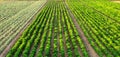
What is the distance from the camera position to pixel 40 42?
20.0m

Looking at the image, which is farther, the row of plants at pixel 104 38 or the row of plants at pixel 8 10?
the row of plants at pixel 8 10

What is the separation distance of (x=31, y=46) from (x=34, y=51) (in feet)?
5.74

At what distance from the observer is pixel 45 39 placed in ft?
68.3

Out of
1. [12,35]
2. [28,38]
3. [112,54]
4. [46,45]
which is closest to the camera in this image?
[112,54]

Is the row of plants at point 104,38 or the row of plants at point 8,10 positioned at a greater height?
the row of plants at point 104,38

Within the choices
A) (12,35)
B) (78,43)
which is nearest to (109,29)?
(78,43)

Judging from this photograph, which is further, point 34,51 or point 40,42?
point 40,42

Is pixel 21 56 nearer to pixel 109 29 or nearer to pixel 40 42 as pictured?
pixel 40 42

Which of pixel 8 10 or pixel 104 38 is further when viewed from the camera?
pixel 8 10

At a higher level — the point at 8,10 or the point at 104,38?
the point at 104,38

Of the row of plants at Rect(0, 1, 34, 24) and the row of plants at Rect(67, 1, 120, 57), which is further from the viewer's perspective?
the row of plants at Rect(0, 1, 34, 24)

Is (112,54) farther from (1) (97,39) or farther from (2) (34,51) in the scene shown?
(2) (34,51)

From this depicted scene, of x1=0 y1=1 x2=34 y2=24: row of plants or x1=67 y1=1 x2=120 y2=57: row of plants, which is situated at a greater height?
x1=67 y1=1 x2=120 y2=57: row of plants

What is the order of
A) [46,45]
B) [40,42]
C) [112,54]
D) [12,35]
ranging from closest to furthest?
[112,54], [46,45], [40,42], [12,35]
